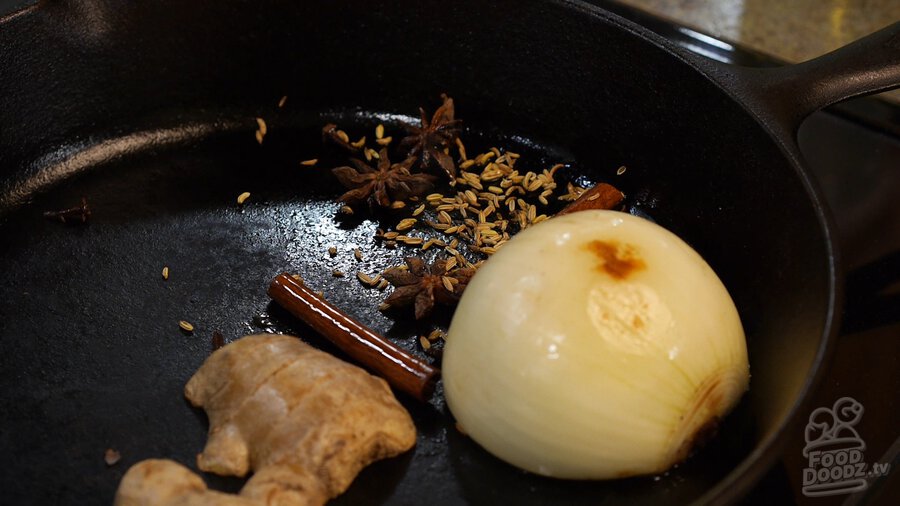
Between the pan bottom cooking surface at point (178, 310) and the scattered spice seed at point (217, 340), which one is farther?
the scattered spice seed at point (217, 340)

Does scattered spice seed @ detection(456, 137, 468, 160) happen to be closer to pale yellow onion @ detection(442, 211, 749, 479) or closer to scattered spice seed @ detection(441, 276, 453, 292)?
scattered spice seed @ detection(441, 276, 453, 292)

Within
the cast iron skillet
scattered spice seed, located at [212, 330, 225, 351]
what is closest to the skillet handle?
the cast iron skillet

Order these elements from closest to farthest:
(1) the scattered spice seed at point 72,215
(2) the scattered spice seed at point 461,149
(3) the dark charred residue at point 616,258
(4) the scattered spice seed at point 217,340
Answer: (3) the dark charred residue at point 616,258
(4) the scattered spice seed at point 217,340
(1) the scattered spice seed at point 72,215
(2) the scattered spice seed at point 461,149

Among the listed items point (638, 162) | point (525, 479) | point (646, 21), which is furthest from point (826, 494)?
point (646, 21)

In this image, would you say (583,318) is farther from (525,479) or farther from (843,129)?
(843,129)

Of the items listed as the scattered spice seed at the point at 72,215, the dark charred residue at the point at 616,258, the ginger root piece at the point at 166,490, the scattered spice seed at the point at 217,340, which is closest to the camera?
the ginger root piece at the point at 166,490

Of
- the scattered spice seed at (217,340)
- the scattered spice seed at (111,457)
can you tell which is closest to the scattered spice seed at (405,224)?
the scattered spice seed at (217,340)

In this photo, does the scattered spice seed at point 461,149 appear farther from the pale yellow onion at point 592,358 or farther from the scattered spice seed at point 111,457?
the scattered spice seed at point 111,457
